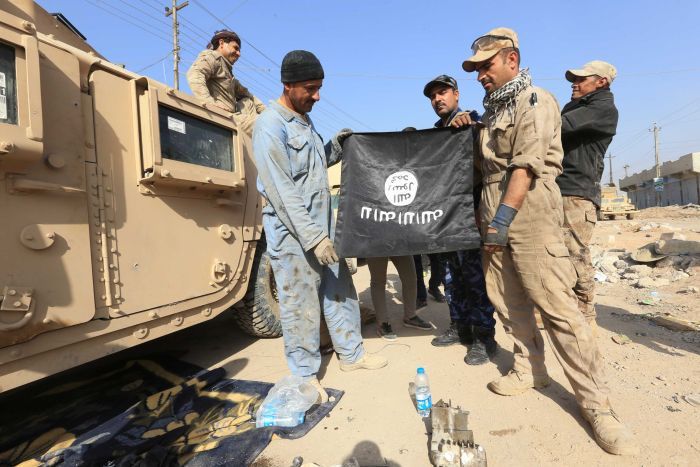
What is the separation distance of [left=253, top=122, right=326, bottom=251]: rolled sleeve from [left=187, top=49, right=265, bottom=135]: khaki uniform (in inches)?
39.7

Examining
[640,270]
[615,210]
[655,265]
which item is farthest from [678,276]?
[615,210]

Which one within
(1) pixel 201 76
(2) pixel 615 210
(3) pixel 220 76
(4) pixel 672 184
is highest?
(4) pixel 672 184

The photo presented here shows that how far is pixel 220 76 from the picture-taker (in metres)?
3.97

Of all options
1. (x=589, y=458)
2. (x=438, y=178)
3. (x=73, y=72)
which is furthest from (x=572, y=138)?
(x=73, y=72)

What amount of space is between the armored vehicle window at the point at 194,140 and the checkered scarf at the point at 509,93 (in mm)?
2089

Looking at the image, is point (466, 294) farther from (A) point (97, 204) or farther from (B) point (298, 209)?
(A) point (97, 204)

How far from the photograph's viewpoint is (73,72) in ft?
6.96

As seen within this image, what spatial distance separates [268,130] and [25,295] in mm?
1578

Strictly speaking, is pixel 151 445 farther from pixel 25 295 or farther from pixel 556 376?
pixel 556 376

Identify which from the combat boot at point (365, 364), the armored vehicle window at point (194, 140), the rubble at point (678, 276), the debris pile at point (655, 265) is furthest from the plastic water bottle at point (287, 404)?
the rubble at point (678, 276)

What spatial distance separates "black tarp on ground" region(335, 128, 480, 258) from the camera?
2.75 metres

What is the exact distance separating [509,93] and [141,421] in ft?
10.00

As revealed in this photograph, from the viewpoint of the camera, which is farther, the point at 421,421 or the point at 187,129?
the point at 187,129

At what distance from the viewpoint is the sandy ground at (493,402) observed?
6.17 ft
